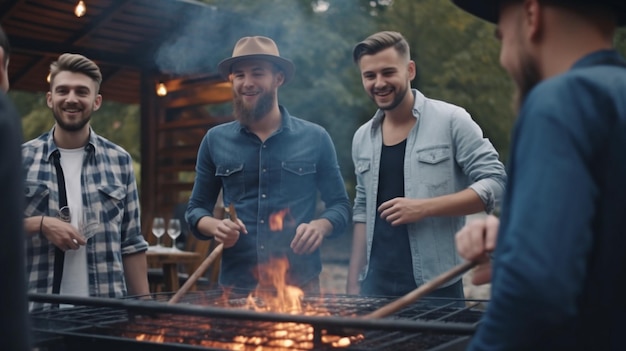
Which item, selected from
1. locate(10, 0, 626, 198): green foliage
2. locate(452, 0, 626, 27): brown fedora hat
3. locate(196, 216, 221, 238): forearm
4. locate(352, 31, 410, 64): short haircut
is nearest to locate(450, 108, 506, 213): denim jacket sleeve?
locate(352, 31, 410, 64): short haircut

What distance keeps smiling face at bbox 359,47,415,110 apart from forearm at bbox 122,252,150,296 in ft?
6.04

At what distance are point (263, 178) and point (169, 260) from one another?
124 inches

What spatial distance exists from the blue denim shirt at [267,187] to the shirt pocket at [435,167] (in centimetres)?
60

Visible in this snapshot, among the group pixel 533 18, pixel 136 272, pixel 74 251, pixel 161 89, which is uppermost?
pixel 161 89

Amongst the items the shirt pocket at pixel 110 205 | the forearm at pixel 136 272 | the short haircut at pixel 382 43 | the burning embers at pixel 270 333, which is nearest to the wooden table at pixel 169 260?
the forearm at pixel 136 272

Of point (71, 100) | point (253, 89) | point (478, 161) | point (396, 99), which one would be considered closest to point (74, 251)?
point (71, 100)

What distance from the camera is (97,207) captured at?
4.20 meters

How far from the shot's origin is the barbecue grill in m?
2.26

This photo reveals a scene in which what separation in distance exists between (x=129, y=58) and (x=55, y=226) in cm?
618

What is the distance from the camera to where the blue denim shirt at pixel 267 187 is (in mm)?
4348

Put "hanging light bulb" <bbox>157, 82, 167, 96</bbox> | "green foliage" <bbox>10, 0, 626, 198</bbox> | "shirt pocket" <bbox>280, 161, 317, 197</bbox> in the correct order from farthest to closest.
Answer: "green foliage" <bbox>10, 0, 626, 198</bbox>
"hanging light bulb" <bbox>157, 82, 167, 96</bbox>
"shirt pocket" <bbox>280, 161, 317, 197</bbox>

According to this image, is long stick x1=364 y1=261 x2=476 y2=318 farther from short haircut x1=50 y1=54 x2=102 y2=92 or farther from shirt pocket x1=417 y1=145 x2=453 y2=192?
short haircut x1=50 y1=54 x2=102 y2=92

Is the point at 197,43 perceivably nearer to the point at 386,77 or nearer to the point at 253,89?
the point at 253,89

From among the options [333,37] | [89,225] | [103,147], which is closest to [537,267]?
[89,225]
